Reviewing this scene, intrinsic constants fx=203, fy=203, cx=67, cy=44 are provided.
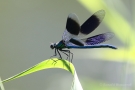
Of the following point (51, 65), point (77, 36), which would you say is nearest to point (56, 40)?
point (77, 36)

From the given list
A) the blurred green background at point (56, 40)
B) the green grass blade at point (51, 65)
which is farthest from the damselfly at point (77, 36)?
the blurred green background at point (56, 40)

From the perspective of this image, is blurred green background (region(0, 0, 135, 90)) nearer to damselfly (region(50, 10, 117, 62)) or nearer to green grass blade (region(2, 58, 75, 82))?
damselfly (region(50, 10, 117, 62))

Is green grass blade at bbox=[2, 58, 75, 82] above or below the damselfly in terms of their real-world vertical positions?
below

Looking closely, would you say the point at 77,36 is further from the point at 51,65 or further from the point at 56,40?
the point at 56,40

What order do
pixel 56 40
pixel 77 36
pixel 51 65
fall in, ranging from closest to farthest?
pixel 51 65 → pixel 77 36 → pixel 56 40

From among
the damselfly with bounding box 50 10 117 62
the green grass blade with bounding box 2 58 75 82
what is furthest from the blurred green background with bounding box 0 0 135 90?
the green grass blade with bounding box 2 58 75 82

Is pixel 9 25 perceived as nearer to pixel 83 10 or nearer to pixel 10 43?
pixel 10 43

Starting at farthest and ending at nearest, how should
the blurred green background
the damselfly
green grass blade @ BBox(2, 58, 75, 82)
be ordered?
Answer: the blurred green background → the damselfly → green grass blade @ BBox(2, 58, 75, 82)

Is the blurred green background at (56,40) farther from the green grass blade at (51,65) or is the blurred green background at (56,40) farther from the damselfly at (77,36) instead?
the green grass blade at (51,65)

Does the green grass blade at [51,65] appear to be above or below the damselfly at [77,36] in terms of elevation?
below
